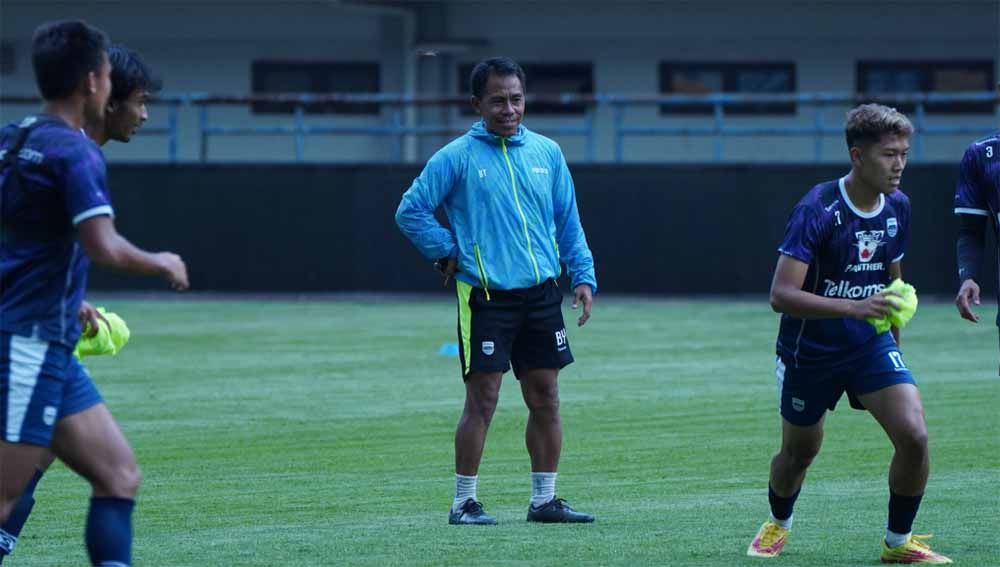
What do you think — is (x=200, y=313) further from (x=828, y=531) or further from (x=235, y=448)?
(x=828, y=531)

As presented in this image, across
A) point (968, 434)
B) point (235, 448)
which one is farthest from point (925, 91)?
point (235, 448)

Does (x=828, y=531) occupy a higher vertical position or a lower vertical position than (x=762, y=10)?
lower

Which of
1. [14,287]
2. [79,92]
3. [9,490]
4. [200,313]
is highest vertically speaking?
[79,92]

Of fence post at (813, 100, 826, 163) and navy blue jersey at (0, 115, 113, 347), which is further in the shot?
fence post at (813, 100, 826, 163)

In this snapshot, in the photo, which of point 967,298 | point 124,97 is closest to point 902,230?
point 967,298

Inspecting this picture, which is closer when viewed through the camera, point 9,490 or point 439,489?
point 9,490

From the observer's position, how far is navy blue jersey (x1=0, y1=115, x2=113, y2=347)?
5.30 metres

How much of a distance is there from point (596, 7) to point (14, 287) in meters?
25.5

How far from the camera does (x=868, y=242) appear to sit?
6922 mm

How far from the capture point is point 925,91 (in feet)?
96.4

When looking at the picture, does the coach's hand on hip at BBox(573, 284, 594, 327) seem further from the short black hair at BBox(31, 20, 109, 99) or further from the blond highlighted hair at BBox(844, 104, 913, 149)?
the short black hair at BBox(31, 20, 109, 99)

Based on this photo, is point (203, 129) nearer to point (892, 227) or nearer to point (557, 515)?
point (557, 515)

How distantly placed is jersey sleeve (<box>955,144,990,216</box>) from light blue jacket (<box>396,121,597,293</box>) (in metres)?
2.00

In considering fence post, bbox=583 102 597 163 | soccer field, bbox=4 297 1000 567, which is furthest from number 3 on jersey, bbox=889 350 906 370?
fence post, bbox=583 102 597 163
